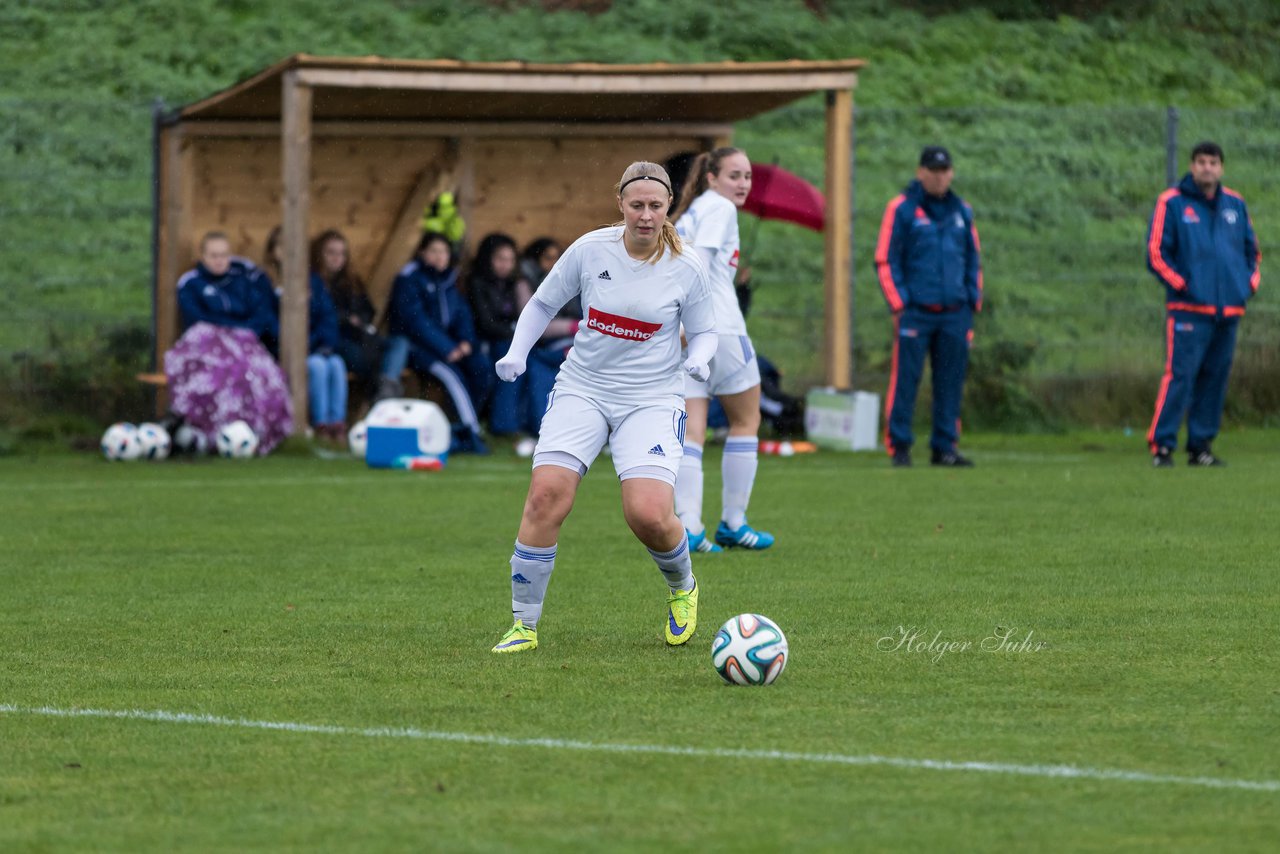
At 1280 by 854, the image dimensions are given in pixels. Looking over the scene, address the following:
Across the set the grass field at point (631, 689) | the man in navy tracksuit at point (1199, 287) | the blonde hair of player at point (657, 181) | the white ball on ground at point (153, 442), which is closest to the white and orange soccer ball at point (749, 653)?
the grass field at point (631, 689)

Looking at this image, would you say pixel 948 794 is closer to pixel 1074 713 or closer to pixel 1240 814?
pixel 1240 814

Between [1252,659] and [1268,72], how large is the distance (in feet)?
84.8

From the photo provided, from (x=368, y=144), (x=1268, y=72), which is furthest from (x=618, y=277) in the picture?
(x=1268, y=72)

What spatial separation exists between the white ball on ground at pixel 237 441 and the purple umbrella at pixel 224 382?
4.4 inches

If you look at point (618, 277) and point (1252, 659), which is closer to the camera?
point (1252, 659)

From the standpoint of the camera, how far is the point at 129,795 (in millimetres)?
5281

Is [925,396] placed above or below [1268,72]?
below

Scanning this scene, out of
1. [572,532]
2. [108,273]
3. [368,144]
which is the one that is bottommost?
[572,532]

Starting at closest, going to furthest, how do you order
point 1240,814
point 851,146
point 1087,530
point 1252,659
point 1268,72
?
point 1240,814, point 1252,659, point 1087,530, point 851,146, point 1268,72

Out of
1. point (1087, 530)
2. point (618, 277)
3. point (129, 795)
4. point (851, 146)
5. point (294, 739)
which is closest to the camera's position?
point (129, 795)

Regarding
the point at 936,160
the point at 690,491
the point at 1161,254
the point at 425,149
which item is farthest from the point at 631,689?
the point at 425,149

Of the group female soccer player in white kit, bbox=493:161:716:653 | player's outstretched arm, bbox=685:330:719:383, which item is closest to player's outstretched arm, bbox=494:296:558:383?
female soccer player in white kit, bbox=493:161:716:653

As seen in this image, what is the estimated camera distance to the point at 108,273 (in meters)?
19.3

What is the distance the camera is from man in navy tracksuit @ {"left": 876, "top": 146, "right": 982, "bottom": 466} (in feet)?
51.2
